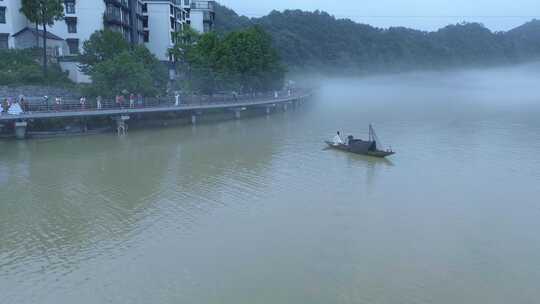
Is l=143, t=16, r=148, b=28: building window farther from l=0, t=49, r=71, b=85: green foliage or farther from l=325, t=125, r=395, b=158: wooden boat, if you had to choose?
l=325, t=125, r=395, b=158: wooden boat

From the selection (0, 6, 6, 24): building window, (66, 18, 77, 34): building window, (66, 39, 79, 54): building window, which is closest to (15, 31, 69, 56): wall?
(66, 39, 79, 54): building window

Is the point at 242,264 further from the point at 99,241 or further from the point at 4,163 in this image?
the point at 4,163

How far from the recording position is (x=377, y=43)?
145 m

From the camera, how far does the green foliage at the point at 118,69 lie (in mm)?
45906

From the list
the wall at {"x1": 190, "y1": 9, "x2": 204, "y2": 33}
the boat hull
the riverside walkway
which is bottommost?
the boat hull

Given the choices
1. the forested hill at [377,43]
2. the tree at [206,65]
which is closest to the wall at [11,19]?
the tree at [206,65]

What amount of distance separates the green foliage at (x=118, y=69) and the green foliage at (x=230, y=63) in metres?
4.91

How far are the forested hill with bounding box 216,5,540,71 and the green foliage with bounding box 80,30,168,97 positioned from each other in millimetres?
64380

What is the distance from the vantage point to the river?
49.4ft

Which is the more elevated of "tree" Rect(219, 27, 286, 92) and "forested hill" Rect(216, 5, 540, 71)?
"forested hill" Rect(216, 5, 540, 71)

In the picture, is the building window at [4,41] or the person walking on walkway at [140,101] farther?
the building window at [4,41]

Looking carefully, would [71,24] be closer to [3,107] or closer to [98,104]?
[98,104]

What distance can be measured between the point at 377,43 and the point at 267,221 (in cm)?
13330

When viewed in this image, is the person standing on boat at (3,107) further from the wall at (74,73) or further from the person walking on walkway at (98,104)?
the wall at (74,73)
